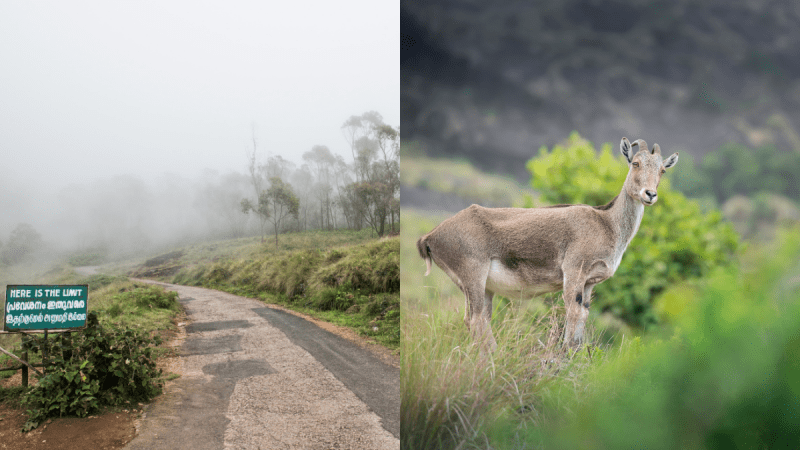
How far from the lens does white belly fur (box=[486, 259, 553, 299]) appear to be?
137 centimetres

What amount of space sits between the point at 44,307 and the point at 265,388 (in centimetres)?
226

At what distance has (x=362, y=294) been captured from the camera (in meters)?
7.10

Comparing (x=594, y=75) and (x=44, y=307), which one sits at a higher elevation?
(x=594, y=75)

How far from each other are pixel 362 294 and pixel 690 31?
20.9 feet

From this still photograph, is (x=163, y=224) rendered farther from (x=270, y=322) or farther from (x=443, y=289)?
(x=443, y=289)

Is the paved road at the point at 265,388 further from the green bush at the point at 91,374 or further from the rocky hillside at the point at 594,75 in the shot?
the rocky hillside at the point at 594,75

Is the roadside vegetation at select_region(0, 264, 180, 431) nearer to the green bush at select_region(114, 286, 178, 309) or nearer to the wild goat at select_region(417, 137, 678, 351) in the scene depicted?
the green bush at select_region(114, 286, 178, 309)

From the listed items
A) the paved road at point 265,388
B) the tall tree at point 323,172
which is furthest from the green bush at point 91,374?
the tall tree at point 323,172

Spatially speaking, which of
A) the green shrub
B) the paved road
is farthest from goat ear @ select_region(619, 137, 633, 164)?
the green shrub

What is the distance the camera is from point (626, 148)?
1188 millimetres

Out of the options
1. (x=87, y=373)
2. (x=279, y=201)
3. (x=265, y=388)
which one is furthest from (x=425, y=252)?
(x=279, y=201)

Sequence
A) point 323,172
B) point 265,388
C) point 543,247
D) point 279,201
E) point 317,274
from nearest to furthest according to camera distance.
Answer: point 543,247 → point 265,388 → point 279,201 → point 323,172 → point 317,274

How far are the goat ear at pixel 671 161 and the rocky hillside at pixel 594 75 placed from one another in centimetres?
3

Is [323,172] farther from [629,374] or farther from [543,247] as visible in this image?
[629,374]
